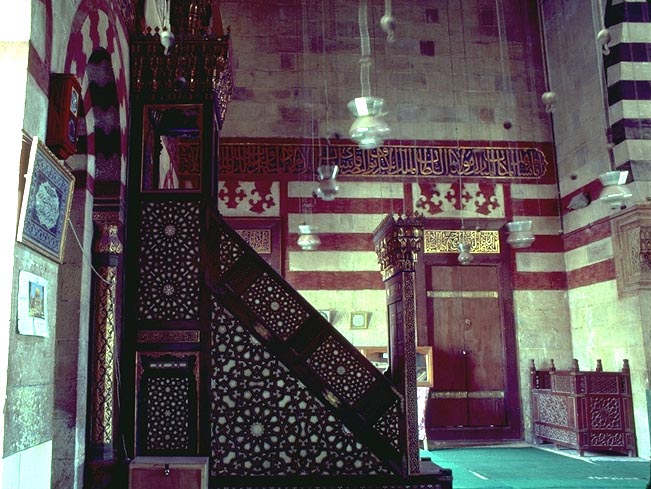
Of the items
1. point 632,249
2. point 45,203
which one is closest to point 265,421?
point 45,203

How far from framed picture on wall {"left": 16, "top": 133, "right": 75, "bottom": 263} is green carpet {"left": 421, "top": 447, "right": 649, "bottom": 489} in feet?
12.2

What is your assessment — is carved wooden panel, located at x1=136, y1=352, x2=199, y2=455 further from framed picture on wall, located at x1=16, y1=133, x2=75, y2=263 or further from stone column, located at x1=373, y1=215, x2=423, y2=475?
framed picture on wall, located at x1=16, y1=133, x2=75, y2=263

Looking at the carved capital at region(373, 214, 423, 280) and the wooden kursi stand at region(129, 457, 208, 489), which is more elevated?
the carved capital at region(373, 214, 423, 280)

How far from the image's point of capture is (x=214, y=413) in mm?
3791

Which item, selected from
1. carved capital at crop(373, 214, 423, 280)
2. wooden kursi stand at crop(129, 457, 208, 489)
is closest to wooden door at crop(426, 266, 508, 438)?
carved capital at crop(373, 214, 423, 280)

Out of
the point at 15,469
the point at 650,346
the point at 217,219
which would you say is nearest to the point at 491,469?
the point at 650,346

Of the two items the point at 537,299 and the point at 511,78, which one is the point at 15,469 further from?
the point at 511,78

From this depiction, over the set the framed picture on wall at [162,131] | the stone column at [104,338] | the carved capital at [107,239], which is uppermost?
the framed picture on wall at [162,131]

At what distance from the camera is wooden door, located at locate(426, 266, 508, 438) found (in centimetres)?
779

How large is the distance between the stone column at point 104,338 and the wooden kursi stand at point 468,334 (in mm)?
4660

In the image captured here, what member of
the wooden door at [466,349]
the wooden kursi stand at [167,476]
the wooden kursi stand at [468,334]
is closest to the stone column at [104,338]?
the wooden kursi stand at [167,476]

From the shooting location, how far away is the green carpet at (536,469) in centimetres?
515

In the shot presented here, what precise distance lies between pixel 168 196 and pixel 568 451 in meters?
5.10

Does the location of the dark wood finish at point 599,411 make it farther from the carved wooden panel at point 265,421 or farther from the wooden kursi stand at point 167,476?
the wooden kursi stand at point 167,476
